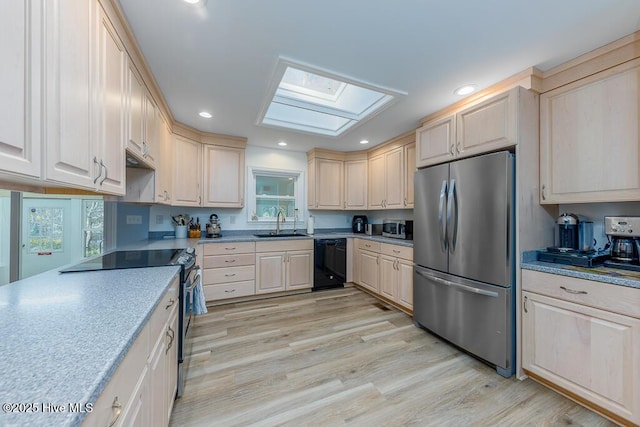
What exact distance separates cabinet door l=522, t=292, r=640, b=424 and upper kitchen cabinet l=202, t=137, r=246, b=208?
336 centimetres

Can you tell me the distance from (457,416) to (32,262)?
8.73 ft

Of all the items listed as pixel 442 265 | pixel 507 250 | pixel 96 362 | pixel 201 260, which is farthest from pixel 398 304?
pixel 96 362

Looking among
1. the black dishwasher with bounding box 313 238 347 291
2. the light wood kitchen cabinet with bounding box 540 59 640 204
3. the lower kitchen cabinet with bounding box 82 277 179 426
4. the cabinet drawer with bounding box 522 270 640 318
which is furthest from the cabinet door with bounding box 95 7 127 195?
the light wood kitchen cabinet with bounding box 540 59 640 204

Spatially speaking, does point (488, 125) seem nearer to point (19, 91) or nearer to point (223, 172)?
point (19, 91)

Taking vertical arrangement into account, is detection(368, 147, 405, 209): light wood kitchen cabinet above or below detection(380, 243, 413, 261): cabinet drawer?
above

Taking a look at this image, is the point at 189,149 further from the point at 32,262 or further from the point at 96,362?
the point at 96,362

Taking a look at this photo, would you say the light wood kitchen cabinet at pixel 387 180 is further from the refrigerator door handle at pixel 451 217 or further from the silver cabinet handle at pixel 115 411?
the silver cabinet handle at pixel 115 411

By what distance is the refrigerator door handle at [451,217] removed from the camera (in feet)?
7.13

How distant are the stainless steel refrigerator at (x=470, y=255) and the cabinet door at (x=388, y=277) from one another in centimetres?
52

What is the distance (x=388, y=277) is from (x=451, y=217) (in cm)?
131

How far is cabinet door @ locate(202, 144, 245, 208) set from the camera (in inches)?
134

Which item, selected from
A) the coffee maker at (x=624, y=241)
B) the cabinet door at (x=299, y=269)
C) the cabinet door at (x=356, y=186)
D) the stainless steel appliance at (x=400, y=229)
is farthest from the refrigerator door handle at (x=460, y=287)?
the cabinet door at (x=356, y=186)

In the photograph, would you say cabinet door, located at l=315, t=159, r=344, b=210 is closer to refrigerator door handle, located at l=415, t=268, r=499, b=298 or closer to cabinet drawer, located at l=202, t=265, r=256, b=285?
cabinet drawer, located at l=202, t=265, r=256, b=285

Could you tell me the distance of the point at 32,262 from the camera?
4.70ft
